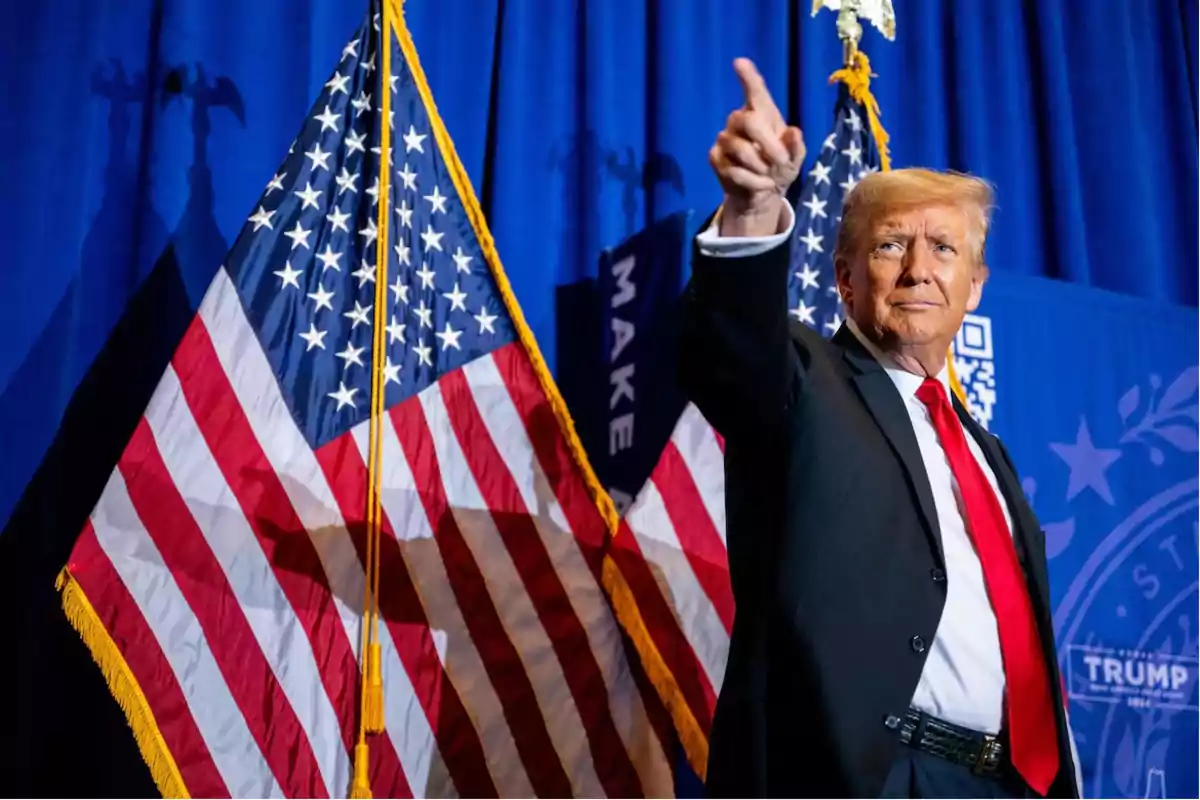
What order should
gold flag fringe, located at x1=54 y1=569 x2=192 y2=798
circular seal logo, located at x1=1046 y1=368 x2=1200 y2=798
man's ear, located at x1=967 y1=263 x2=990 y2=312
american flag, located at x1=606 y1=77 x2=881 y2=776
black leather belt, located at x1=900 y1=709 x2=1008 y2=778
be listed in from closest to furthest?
black leather belt, located at x1=900 y1=709 x2=1008 y2=778
man's ear, located at x1=967 y1=263 x2=990 y2=312
gold flag fringe, located at x1=54 y1=569 x2=192 y2=798
american flag, located at x1=606 y1=77 x2=881 y2=776
circular seal logo, located at x1=1046 y1=368 x2=1200 y2=798

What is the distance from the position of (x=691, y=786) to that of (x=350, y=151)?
1.30 meters

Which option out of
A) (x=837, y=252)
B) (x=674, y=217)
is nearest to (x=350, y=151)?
(x=674, y=217)

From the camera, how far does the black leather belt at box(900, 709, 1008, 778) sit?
1117 millimetres

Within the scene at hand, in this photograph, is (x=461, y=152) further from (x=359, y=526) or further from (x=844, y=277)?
(x=844, y=277)

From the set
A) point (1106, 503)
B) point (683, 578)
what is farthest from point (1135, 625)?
point (683, 578)

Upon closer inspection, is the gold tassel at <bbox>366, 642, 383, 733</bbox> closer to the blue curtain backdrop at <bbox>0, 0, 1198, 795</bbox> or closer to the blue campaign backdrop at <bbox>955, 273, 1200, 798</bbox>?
the blue curtain backdrop at <bbox>0, 0, 1198, 795</bbox>

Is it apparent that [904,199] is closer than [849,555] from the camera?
No

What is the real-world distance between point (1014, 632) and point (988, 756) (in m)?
0.12

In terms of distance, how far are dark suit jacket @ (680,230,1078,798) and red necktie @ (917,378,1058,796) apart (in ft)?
0.09

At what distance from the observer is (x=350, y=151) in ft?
6.77

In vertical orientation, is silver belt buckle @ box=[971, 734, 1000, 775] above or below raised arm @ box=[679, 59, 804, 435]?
below

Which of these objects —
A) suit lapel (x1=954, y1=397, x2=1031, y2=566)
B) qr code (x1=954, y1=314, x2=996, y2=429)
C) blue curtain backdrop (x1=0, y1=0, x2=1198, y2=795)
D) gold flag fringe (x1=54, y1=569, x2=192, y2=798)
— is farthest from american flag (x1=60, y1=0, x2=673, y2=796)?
qr code (x1=954, y1=314, x2=996, y2=429)

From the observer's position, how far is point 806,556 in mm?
1120

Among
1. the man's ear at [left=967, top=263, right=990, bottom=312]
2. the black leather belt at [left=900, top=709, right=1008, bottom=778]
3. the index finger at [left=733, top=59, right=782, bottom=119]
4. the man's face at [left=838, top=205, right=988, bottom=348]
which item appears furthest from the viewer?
the man's ear at [left=967, top=263, right=990, bottom=312]
